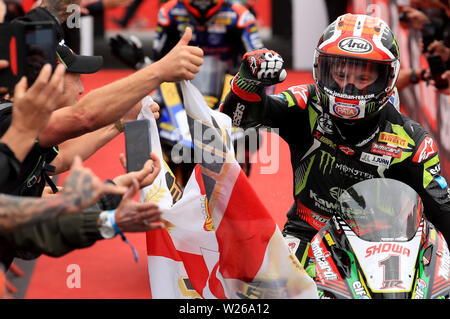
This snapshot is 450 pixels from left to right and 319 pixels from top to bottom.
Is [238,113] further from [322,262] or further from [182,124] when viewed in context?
[182,124]

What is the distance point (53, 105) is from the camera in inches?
120

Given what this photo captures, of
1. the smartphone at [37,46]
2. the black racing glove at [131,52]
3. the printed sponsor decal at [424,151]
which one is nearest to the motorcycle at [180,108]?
the black racing glove at [131,52]

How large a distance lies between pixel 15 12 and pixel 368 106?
19.7ft

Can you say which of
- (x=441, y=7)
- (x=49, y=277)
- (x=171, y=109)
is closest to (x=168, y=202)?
(x=49, y=277)

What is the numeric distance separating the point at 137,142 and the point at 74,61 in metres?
1.16

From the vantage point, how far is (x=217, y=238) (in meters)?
3.60

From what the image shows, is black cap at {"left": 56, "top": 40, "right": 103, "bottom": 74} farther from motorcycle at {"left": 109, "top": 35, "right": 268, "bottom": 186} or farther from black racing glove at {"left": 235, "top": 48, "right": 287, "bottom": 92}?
motorcycle at {"left": 109, "top": 35, "right": 268, "bottom": 186}

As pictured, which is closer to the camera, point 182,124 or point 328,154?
point 328,154

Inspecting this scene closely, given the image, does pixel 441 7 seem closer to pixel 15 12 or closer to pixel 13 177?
pixel 15 12

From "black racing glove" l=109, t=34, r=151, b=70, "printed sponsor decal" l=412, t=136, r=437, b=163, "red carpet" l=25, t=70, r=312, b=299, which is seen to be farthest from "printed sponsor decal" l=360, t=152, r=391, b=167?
"black racing glove" l=109, t=34, r=151, b=70

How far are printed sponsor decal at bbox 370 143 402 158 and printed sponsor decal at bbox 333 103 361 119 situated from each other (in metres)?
0.21

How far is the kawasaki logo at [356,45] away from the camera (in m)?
4.07

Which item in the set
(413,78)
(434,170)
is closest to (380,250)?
(434,170)

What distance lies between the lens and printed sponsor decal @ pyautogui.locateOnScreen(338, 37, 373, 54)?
4.07 m
